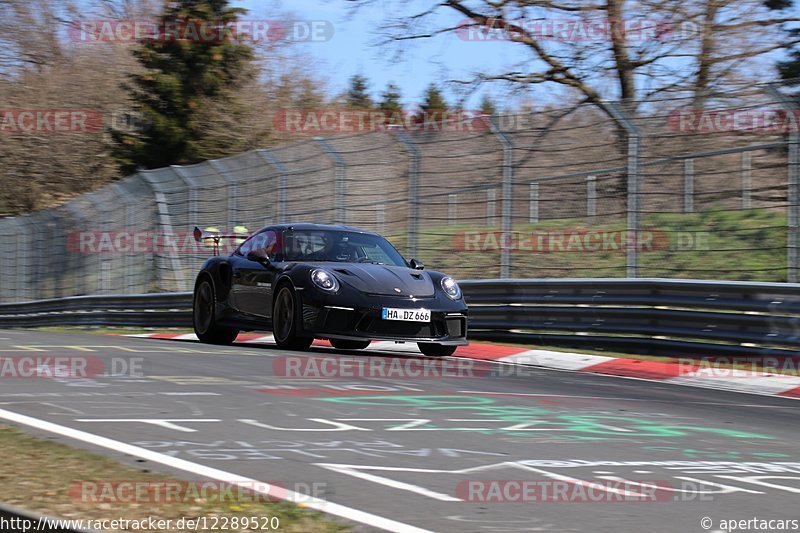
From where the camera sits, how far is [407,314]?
10.4 m

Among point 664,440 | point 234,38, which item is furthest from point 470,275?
point 234,38

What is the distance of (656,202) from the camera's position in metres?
11.9

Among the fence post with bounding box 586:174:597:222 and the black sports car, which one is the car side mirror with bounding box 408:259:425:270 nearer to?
the black sports car

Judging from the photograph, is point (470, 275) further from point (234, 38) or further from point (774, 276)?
point (234, 38)

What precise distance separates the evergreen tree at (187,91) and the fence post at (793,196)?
1140 inches

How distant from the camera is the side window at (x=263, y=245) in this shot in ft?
37.8

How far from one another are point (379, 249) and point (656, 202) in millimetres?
3012

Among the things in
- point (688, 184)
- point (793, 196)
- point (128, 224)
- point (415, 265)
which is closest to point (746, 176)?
point (688, 184)

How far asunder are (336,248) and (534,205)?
9.49 feet

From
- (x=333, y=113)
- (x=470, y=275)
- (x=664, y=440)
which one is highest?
(x=333, y=113)

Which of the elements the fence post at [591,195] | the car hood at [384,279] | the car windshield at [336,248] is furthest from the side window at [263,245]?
the fence post at [591,195]

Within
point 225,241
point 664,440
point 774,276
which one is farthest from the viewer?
point 225,241

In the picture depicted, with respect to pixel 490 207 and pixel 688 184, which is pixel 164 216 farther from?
pixel 688 184

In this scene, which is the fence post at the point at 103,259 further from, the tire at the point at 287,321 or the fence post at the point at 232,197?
the tire at the point at 287,321
